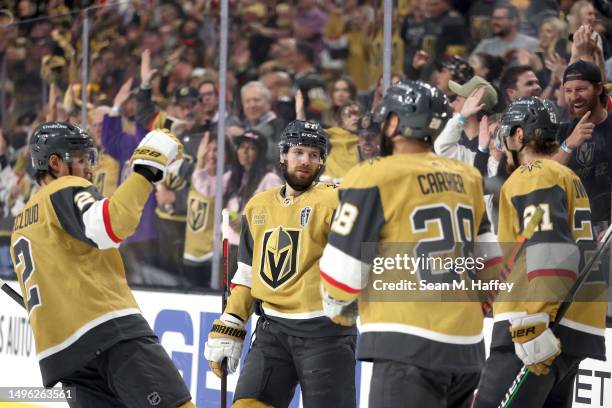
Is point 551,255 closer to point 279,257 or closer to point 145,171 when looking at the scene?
point 279,257

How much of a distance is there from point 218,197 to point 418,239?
2748 millimetres

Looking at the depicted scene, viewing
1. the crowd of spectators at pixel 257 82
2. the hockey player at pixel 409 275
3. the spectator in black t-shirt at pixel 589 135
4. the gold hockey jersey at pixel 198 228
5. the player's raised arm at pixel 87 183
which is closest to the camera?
the hockey player at pixel 409 275

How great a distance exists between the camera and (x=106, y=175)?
5660mm

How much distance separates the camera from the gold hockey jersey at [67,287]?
3098 millimetres

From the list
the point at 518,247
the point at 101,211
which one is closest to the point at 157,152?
the point at 101,211

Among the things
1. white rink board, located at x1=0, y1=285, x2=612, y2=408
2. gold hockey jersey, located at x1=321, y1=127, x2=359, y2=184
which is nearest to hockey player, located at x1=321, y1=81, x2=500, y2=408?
white rink board, located at x1=0, y1=285, x2=612, y2=408

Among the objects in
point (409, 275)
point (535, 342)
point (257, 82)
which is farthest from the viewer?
point (257, 82)

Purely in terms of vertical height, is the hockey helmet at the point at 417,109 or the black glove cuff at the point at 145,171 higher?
the hockey helmet at the point at 417,109

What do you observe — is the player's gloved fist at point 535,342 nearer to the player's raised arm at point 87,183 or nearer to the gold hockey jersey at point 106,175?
the player's raised arm at point 87,183

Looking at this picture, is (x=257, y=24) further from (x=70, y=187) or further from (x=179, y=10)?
(x=70, y=187)

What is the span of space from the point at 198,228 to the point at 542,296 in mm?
2583

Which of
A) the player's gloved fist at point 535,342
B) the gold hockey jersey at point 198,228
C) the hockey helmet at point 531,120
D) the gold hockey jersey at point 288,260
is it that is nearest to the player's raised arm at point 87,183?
the gold hockey jersey at point 288,260

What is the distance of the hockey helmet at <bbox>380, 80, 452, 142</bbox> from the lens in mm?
2473

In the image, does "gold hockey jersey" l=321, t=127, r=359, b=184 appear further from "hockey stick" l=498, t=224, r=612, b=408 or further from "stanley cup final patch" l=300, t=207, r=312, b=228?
"hockey stick" l=498, t=224, r=612, b=408
